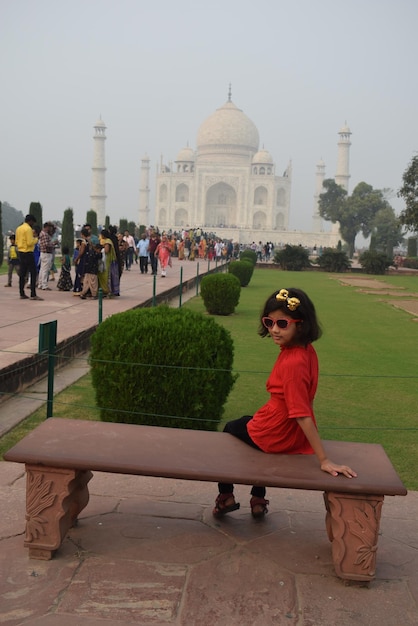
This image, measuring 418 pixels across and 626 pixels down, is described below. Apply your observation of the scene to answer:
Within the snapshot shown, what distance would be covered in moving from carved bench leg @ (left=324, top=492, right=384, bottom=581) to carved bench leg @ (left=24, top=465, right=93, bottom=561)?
887 mm

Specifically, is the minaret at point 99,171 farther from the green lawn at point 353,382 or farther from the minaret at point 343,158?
the green lawn at point 353,382

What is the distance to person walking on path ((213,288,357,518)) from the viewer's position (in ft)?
7.75

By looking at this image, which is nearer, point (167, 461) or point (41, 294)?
point (167, 461)

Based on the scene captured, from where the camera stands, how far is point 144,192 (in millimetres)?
72250

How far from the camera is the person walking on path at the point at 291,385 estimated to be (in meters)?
2.36

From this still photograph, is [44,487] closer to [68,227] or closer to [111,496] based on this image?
[111,496]

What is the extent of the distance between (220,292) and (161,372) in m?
6.44

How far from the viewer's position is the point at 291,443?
8.19ft

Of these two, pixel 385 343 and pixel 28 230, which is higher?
pixel 28 230

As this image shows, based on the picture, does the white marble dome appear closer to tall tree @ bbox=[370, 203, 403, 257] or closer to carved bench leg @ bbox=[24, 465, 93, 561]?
tall tree @ bbox=[370, 203, 403, 257]

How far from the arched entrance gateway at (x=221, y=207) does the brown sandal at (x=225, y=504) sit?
2535 inches


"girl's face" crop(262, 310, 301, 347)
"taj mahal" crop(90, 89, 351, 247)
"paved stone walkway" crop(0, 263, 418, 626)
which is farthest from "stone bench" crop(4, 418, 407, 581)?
"taj mahal" crop(90, 89, 351, 247)

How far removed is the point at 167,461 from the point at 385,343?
629cm

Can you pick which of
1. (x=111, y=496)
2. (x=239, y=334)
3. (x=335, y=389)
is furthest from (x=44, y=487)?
(x=239, y=334)
